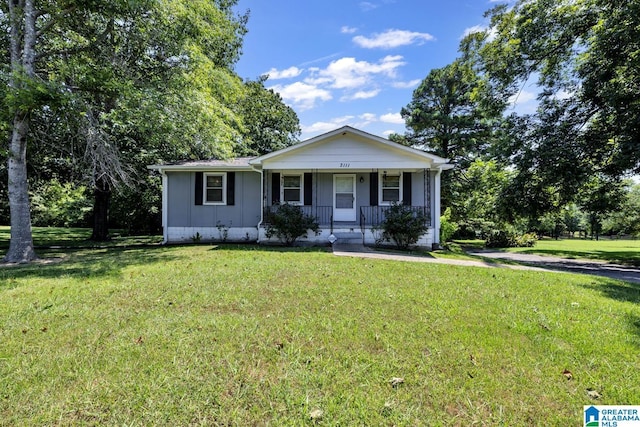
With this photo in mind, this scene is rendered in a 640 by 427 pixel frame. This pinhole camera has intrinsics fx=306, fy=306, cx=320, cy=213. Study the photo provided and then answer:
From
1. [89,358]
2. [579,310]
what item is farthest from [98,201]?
[579,310]

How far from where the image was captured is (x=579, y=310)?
170 inches

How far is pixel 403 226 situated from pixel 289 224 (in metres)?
4.08

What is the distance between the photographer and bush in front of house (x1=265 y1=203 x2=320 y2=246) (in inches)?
436

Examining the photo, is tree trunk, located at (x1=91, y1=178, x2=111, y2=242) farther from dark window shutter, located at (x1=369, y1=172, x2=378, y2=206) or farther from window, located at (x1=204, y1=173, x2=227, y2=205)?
dark window shutter, located at (x1=369, y1=172, x2=378, y2=206)

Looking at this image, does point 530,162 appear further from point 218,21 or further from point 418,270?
point 218,21

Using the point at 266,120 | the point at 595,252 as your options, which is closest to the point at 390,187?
the point at 595,252

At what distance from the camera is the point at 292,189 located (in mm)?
12664

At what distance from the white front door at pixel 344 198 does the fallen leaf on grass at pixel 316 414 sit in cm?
1030

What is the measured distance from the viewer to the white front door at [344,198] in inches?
490

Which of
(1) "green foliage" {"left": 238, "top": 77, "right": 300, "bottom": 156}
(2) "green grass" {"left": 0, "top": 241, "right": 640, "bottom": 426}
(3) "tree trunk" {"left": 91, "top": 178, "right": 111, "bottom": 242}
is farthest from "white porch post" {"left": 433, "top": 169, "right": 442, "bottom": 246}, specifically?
(1) "green foliage" {"left": 238, "top": 77, "right": 300, "bottom": 156}

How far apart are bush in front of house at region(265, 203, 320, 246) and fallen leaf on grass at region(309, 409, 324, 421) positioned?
8912 millimetres

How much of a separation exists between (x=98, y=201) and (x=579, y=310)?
18.0m

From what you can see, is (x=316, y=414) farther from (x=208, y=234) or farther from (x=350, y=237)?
(x=208, y=234)

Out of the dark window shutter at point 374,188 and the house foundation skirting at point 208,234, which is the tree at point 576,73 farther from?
the house foundation skirting at point 208,234
